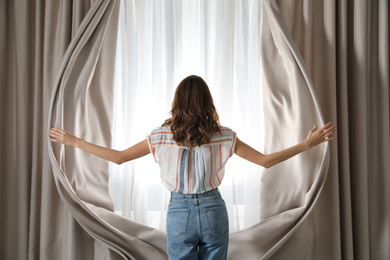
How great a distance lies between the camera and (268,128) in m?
2.24

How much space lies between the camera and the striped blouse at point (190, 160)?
1.59m

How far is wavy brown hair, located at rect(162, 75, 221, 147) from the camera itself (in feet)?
5.15

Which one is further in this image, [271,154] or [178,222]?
[271,154]

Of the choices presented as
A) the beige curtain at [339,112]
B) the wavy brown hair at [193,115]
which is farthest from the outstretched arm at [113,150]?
the beige curtain at [339,112]

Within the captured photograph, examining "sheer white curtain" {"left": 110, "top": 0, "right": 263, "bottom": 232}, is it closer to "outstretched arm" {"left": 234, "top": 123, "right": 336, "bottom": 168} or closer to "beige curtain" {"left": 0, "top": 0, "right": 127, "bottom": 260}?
"beige curtain" {"left": 0, "top": 0, "right": 127, "bottom": 260}

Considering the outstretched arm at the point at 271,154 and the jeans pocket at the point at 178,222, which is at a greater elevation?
the outstretched arm at the point at 271,154

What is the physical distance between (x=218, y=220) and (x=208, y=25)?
1371mm

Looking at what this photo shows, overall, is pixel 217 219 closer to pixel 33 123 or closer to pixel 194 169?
pixel 194 169

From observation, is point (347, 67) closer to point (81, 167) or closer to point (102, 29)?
point (102, 29)

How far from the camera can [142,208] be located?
7.42 feet

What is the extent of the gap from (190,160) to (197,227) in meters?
0.31

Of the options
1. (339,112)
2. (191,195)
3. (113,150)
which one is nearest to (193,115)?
(191,195)

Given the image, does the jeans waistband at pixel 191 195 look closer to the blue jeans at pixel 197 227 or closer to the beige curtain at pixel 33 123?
the blue jeans at pixel 197 227

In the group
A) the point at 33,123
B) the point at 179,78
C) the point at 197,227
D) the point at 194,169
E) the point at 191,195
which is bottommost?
the point at 197,227
